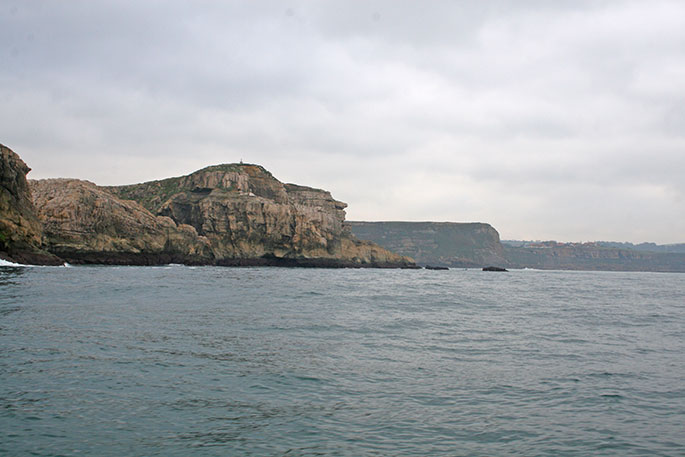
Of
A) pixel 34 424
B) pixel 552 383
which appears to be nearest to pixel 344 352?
pixel 552 383

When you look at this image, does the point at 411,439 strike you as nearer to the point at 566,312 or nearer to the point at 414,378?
the point at 414,378

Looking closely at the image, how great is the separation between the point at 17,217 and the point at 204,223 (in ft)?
193

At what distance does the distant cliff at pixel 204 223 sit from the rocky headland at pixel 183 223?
16 centimetres

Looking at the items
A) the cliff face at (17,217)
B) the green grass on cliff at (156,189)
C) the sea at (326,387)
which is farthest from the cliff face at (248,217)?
the sea at (326,387)

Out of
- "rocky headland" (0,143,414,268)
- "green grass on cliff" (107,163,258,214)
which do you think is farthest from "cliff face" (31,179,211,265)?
"green grass on cliff" (107,163,258,214)

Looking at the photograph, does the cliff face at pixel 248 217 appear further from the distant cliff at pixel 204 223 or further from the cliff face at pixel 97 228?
the cliff face at pixel 97 228

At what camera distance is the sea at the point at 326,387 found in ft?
22.7

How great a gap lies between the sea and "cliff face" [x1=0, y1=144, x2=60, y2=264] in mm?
40165

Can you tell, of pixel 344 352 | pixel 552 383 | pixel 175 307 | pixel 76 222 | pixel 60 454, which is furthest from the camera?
pixel 76 222

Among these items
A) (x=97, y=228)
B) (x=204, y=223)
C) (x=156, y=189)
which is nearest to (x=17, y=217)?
(x=97, y=228)

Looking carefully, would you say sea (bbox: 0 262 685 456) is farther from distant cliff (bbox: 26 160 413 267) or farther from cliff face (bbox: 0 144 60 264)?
distant cliff (bbox: 26 160 413 267)

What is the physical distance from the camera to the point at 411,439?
23.3 ft

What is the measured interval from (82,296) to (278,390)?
1907 centimetres

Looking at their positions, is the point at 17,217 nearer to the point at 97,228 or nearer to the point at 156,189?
the point at 97,228
